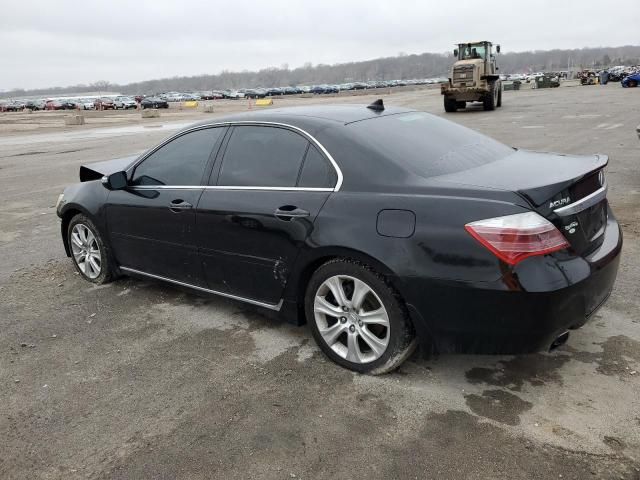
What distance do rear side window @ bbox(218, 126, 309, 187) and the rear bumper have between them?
119 centimetres

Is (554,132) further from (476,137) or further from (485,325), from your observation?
(485,325)

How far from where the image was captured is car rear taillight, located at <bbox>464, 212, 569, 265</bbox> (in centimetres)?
288

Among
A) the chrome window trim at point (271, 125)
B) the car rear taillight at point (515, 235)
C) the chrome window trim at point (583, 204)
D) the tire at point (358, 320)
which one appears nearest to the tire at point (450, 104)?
the chrome window trim at point (271, 125)

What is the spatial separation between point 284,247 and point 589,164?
2032mm

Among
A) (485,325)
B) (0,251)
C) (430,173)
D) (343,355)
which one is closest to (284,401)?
(343,355)

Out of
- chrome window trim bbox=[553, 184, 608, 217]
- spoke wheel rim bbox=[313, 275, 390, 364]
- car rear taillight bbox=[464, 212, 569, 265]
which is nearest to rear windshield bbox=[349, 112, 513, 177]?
car rear taillight bbox=[464, 212, 569, 265]

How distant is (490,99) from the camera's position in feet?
89.5

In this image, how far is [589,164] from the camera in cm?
362

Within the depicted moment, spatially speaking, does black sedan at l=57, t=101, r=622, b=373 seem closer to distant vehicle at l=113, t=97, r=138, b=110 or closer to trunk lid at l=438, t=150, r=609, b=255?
trunk lid at l=438, t=150, r=609, b=255

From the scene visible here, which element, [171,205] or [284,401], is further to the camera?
[171,205]

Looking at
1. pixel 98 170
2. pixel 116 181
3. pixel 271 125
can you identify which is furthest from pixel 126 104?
pixel 271 125

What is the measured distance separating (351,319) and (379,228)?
63cm

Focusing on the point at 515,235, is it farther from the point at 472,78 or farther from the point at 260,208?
the point at 472,78

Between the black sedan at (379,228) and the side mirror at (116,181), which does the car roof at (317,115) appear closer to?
the black sedan at (379,228)
